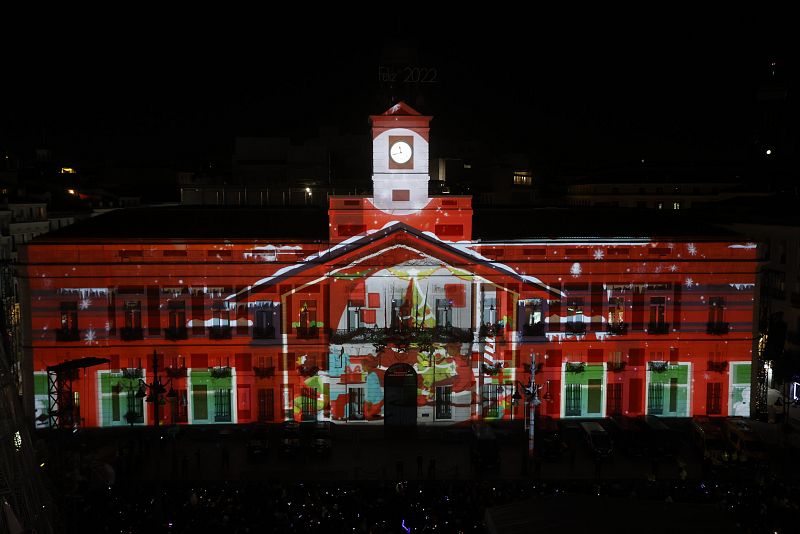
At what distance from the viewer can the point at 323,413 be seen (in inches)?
1521

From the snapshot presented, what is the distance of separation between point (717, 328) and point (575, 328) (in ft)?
24.6

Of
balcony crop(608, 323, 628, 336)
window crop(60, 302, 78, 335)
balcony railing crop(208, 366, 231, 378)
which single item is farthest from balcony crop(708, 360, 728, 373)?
window crop(60, 302, 78, 335)

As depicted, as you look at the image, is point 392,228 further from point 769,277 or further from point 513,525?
point 769,277

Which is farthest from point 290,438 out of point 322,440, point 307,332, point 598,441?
point 598,441

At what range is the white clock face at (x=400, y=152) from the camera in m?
39.5

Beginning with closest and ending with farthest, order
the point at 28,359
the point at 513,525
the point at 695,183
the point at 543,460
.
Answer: the point at 513,525
the point at 543,460
the point at 28,359
the point at 695,183

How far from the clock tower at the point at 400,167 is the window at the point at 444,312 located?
508cm

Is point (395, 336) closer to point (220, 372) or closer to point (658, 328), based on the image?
point (220, 372)

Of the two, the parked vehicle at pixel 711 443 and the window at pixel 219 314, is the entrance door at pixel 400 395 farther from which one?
the parked vehicle at pixel 711 443

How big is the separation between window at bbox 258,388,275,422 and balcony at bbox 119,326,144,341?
6.63 metres

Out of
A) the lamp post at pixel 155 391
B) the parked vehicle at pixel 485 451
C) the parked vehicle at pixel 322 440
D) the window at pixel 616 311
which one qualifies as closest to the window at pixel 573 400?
the window at pixel 616 311

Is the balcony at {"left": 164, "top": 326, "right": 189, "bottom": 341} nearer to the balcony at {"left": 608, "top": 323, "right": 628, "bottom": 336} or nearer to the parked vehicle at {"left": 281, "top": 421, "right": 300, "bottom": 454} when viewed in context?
the parked vehicle at {"left": 281, "top": 421, "right": 300, "bottom": 454}

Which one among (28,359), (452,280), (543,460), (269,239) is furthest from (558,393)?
(28,359)

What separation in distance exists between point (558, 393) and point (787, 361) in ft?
40.0
